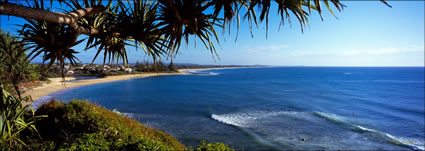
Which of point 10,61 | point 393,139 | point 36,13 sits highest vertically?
point 36,13

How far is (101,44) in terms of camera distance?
3992 mm

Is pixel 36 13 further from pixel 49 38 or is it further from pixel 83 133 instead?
pixel 83 133

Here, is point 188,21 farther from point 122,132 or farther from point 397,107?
point 397,107

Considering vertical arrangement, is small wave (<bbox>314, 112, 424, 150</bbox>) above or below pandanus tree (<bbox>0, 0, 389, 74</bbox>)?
below

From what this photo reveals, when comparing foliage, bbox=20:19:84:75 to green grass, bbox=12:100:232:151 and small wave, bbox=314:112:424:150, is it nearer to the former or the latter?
green grass, bbox=12:100:232:151

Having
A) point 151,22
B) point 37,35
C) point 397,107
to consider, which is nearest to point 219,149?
point 151,22

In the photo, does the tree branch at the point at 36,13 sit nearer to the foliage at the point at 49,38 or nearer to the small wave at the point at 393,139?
the foliage at the point at 49,38

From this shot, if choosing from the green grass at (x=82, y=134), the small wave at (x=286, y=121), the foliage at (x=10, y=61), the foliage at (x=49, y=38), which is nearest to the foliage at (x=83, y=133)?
the green grass at (x=82, y=134)

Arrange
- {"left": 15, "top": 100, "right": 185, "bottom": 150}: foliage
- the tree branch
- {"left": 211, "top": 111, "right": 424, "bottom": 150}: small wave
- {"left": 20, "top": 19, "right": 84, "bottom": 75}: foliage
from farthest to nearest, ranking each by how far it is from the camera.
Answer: {"left": 211, "top": 111, "right": 424, "bottom": 150}: small wave, {"left": 15, "top": 100, "right": 185, "bottom": 150}: foliage, {"left": 20, "top": 19, "right": 84, "bottom": 75}: foliage, the tree branch

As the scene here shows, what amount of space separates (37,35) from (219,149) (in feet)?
14.3

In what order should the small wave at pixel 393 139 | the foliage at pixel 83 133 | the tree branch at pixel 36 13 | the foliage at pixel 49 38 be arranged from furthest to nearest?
the small wave at pixel 393 139
the foliage at pixel 83 133
the foliage at pixel 49 38
the tree branch at pixel 36 13

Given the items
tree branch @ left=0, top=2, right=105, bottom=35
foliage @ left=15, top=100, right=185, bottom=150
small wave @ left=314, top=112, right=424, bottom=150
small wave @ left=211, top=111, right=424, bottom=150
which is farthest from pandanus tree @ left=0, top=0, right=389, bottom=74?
small wave @ left=314, top=112, right=424, bottom=150

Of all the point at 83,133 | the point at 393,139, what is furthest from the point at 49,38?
the point at 393,139

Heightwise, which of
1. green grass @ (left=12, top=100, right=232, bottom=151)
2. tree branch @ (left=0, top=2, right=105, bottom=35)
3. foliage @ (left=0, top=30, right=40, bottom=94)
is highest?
tree branch @ (left=0, top=2, right=105, bottom=35)
